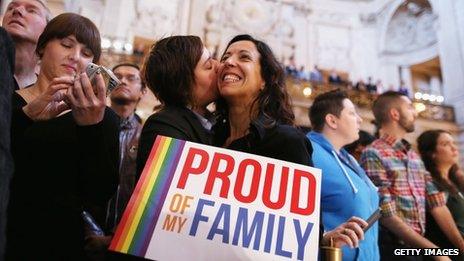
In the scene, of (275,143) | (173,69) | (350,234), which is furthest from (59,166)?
(350,234)

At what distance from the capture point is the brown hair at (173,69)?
1621mm

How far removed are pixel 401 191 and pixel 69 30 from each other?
240 centimetres

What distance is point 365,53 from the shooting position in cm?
1755

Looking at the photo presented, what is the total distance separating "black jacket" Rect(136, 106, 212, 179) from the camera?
1.32 m

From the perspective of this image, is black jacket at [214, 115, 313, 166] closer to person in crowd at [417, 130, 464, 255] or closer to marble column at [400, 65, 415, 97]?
person in crowd at [417, 130, 464, 255]

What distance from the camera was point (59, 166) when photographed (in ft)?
4.36

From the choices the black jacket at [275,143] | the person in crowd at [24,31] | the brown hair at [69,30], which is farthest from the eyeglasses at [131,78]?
the black jacket at [275,143]

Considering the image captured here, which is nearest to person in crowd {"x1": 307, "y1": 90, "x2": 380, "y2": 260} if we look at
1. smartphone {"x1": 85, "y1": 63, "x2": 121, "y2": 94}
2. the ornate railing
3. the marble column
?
smartphone {"x1": 85, "y1": 63, "x2": 121, "y2": 94}

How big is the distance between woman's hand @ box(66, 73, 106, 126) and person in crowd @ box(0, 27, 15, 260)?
34 cm

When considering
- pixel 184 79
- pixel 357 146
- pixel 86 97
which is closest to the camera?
pixel 86 97

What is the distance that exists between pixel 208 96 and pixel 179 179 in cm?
70

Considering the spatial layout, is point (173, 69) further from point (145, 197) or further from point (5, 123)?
point (5, 123)

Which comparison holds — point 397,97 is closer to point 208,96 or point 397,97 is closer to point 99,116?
point 208,96

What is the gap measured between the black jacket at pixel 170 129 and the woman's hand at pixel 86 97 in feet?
0.63
